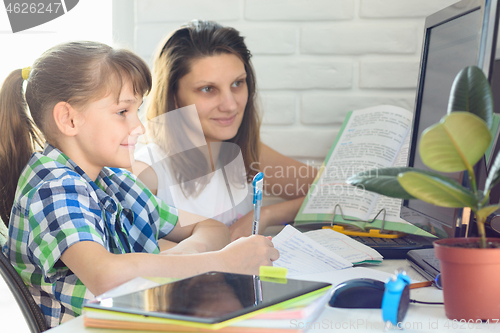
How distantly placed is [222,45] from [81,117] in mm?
518

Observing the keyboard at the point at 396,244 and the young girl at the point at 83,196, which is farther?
the keyboard at the point at 396,244

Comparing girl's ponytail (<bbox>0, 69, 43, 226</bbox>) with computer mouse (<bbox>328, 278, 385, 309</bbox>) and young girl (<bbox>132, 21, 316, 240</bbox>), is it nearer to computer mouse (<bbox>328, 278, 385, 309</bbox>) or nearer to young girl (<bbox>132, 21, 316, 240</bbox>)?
young girl (<bbox>132, 21, 316, 240</bbox>)

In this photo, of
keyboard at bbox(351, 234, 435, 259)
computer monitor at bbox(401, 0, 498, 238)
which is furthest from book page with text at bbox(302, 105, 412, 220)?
computer monitor at bbox(401, 0, 498, 238)

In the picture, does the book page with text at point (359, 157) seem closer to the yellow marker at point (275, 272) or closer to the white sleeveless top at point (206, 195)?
the white sleeveless top at point (206, 195)

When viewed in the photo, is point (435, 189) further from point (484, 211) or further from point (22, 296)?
point (22, 296)

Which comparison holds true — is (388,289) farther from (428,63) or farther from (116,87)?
(116,87)

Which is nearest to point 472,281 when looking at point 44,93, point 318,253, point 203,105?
point 318,253

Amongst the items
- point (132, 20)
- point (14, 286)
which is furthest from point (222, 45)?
point (14, 286)

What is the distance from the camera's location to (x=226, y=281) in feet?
1.56

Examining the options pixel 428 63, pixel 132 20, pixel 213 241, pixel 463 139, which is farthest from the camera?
pixel 132 20

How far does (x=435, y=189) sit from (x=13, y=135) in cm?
74

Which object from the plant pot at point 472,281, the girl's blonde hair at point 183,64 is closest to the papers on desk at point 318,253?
the plant pot at point 472,281

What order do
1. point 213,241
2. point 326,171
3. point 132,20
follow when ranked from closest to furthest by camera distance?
1. point 213,241
2. point 326,171
3. point 132,20

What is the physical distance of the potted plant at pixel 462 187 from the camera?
1.29ft
